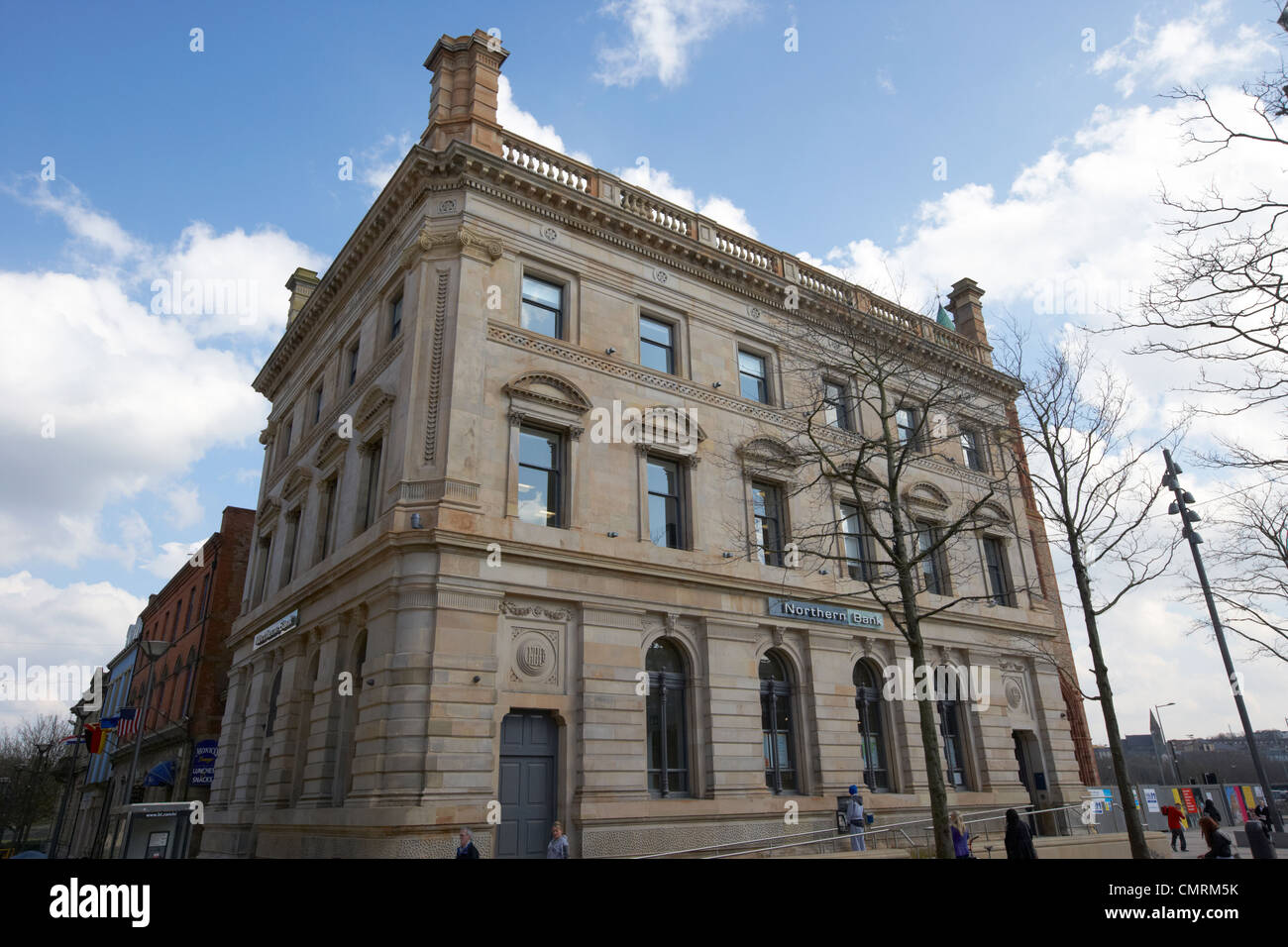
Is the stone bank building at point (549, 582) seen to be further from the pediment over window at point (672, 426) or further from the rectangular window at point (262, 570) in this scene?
the rectangular window at point (262, 570)

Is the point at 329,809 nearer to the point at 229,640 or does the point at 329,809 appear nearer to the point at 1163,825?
the point at 229,640

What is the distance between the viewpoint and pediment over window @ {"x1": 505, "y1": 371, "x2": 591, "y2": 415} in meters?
19.7

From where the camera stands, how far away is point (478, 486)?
59.7ft

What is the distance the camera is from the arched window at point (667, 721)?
1855cm

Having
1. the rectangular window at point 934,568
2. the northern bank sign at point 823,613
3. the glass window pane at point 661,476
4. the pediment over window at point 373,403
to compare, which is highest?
the pediment over window at point 373,403

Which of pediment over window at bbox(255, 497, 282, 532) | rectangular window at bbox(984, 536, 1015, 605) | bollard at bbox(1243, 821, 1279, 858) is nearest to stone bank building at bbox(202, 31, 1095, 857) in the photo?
pediment over window at bbox(255, 497, 282, 532)

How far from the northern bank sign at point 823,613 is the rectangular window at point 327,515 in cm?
1313

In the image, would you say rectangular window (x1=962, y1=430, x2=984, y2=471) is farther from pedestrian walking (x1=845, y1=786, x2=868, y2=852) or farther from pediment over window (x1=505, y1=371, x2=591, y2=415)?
pediment over window (x1=505, y1=371, x2=591, y2=415)

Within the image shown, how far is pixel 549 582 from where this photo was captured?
59.7 ft

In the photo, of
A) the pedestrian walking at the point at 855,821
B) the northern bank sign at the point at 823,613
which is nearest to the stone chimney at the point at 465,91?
the northern bank sign at the point at 823,613

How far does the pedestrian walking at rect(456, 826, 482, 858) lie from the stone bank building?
598 millimetres

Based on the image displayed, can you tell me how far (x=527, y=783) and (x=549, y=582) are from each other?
434 centimetres
